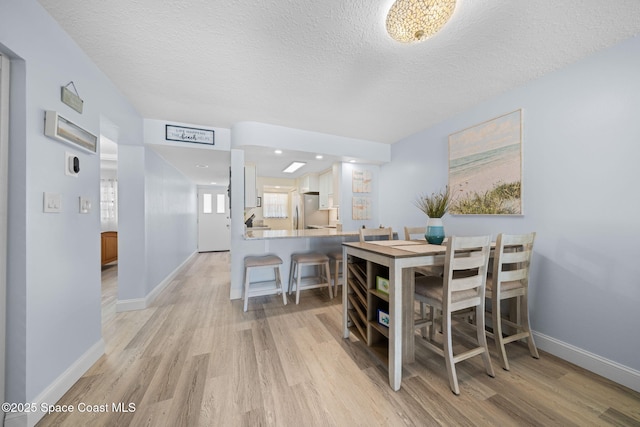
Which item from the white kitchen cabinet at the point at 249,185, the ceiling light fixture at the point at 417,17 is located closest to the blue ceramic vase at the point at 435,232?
the ceiling light fixture at the point at 417,17

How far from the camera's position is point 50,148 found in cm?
132

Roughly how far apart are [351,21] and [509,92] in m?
1.84

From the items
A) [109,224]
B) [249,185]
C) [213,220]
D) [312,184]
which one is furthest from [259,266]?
[109,224]

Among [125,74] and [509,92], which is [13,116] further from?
[509,92]

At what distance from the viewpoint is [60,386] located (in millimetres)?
1351

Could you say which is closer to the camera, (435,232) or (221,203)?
(435,232)

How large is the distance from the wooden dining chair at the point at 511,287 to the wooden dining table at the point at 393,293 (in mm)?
459

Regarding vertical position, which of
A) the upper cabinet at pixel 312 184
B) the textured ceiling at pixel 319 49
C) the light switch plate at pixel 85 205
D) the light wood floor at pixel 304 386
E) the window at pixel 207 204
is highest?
the textured ceiling at pixel 319 49

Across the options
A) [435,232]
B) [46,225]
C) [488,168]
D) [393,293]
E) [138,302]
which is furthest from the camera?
[138,302]

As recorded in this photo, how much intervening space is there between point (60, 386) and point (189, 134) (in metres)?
2.67

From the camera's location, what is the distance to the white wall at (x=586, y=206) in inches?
58.1

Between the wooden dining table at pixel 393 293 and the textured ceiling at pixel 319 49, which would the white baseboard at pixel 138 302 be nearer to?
the textured ceiling at pixel 319 49

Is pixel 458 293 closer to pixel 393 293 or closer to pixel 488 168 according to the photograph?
pixel 393 293

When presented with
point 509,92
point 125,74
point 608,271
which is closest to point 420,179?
point 509,92
